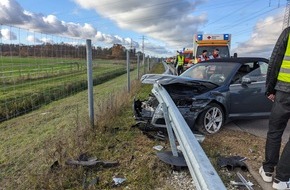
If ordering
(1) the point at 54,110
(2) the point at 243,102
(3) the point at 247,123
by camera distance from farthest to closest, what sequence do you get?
(1) the point at 54,110, (3) the point at 247,123, (2) the point at 243,102

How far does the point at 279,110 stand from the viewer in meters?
3.57

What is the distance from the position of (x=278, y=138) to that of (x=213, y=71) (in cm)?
326

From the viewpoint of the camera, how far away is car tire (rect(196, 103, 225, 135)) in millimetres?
5602

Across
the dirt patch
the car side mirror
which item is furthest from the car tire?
the car side mirror

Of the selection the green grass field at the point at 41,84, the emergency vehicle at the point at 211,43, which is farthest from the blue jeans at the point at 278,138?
the emergency vehicle at the point at 211,43

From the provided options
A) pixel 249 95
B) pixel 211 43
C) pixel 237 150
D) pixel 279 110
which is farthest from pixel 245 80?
pixel 211 43

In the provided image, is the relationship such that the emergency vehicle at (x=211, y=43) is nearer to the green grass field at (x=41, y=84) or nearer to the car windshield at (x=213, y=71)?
the green grass field at (x=41, y=84)

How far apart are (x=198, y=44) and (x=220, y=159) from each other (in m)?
12.4

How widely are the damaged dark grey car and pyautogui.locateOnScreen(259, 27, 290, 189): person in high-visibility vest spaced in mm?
1882

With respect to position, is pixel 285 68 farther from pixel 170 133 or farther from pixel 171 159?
pixel 171 159

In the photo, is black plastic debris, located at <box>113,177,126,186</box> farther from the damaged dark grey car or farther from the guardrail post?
the damaged dark grey car

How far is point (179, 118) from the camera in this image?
301 centimetres

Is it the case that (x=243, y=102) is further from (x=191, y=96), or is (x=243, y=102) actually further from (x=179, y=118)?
(x=179, y=118)

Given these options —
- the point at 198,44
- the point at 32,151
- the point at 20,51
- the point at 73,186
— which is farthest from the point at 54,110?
the point at 198,44
